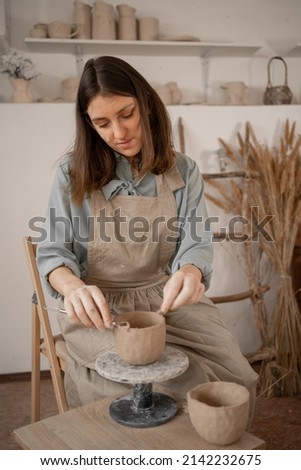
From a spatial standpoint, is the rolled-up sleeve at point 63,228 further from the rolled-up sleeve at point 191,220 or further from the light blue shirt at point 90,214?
the rolled-up sleeve at point 191,220

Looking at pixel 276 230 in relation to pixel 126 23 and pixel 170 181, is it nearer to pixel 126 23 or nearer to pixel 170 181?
pixel 170 181

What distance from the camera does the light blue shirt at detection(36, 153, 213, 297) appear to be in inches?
55.7

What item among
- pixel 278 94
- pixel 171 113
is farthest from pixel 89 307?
pixel 278 94

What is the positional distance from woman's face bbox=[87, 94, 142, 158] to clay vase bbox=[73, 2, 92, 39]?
4.35ft

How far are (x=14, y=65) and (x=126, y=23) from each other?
61 centimetres

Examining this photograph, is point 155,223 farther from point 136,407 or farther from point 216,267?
point 216,267

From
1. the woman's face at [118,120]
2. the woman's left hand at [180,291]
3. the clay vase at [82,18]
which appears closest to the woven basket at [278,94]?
the clay vase at [82,18]

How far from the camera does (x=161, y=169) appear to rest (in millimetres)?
1525

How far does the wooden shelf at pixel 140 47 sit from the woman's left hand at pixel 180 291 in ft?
5.54

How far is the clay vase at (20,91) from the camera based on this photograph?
248cm

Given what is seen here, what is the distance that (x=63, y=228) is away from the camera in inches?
58.1

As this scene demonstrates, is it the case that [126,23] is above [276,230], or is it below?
above
